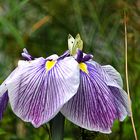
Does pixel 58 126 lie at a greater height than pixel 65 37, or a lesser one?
greater

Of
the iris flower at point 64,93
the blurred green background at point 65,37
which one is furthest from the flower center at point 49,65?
the blurred green background at point 65,37

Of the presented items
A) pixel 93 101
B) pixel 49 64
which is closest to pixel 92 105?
pixel 93 101

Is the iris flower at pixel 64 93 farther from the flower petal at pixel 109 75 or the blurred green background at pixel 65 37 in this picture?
the blurred green background at pixel 65 37

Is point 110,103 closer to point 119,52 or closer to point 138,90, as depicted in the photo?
point 138,90

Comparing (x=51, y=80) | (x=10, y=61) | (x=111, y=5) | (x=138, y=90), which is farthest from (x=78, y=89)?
(x=10, y=61)

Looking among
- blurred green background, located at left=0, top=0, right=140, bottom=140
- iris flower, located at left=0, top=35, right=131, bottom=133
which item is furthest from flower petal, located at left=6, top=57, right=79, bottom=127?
blurred green background, located at left=0, top=0, right=140, bottom=140

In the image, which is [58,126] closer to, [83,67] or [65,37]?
[83,67]

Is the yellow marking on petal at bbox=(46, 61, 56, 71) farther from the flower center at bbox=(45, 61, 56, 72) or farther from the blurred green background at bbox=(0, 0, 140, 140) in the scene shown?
the blurred green background at bbox=(0, 0, 140, 140)
